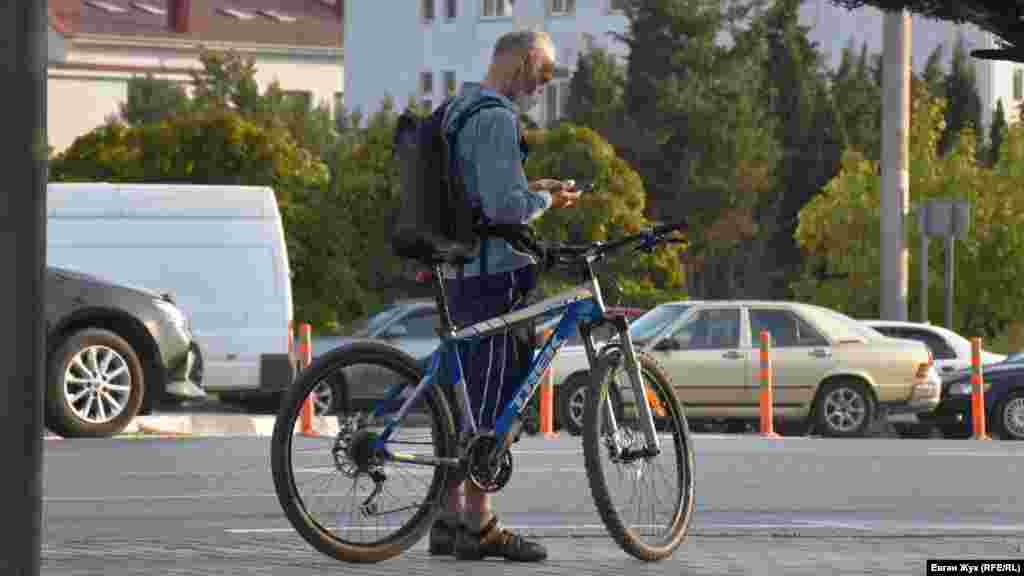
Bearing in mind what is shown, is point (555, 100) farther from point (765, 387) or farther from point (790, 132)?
point (765, 387)

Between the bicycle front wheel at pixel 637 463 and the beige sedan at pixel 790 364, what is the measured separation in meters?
17.2

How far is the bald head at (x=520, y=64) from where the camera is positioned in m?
8.63

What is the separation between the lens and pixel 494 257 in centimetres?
863

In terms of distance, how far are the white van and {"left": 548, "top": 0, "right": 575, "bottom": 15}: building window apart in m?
76.2

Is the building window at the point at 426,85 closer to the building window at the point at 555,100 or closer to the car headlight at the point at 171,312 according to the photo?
the building window at the point at 555,100

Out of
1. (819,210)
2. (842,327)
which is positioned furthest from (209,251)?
(819,210)

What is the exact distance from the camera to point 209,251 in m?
25.5

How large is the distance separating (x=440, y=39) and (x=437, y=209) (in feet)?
322

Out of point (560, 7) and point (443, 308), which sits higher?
point (560, 7)

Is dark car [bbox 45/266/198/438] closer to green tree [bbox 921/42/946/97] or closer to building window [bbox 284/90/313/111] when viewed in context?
building window [bbox 284/90/313/111]

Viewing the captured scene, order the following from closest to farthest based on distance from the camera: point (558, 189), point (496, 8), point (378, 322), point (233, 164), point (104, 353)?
point (558, 189)
point (104, 353)
point (378, 322)
point (233, 164)
point (496, 8)

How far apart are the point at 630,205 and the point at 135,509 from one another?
41.3 m

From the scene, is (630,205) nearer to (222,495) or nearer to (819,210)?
(819,210)

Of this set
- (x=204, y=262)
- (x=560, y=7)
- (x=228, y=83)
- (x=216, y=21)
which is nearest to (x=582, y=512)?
(x=204, y=262)
